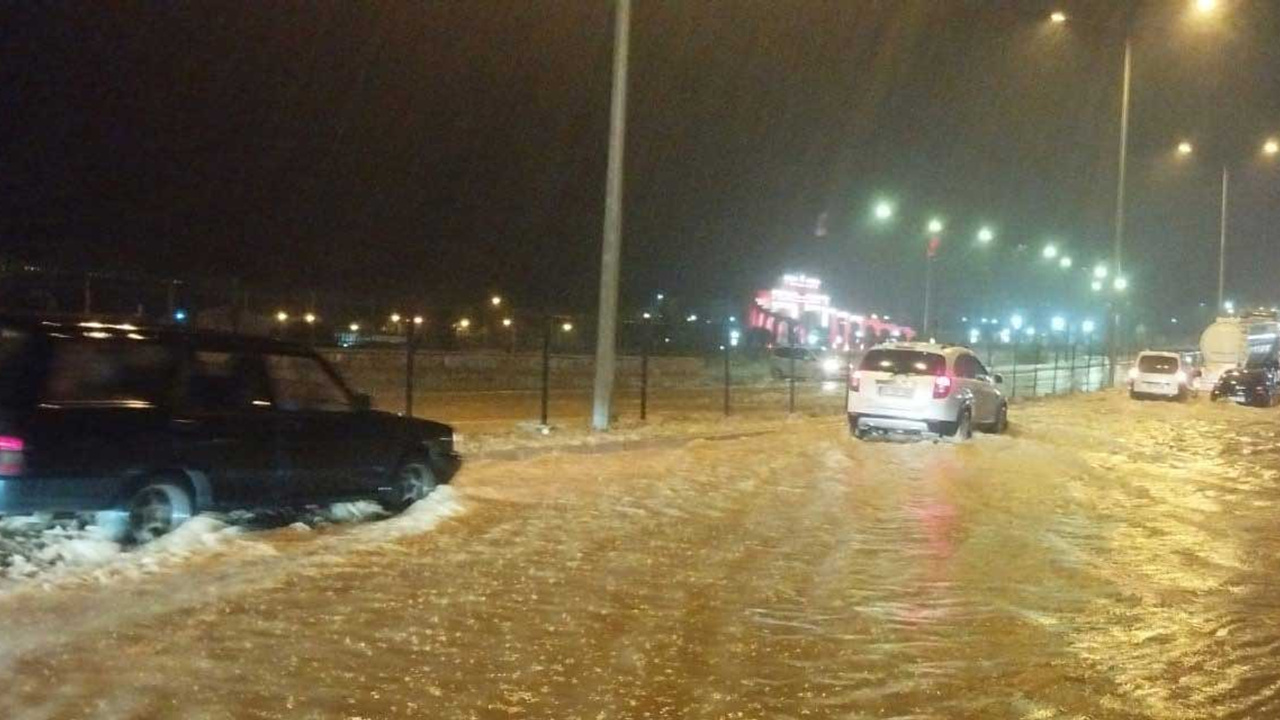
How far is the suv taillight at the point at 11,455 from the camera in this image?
886 centimetres

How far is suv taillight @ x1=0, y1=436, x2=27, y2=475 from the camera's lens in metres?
8.86

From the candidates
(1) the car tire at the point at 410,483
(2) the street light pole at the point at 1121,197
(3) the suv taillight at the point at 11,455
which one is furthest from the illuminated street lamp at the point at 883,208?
(3) the suv taillight at the point at 11,455

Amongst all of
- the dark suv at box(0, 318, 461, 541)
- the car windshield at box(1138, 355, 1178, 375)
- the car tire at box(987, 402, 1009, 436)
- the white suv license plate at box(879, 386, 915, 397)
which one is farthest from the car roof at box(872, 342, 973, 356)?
the car windshield at box(1138, 355, 1178, 375)

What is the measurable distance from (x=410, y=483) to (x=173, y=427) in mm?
3092

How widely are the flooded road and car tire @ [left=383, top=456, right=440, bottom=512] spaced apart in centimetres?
27

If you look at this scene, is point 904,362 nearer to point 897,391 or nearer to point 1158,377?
point 897,391

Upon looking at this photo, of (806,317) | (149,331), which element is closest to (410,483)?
(149,331)

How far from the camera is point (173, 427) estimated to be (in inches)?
389

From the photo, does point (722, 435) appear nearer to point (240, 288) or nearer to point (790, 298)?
point (240, 288)

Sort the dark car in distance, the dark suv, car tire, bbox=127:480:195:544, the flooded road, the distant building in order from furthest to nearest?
the distant building < the dark car in distance < car tire, bbox=127:480:195:544 < the dark suv < the flooded road

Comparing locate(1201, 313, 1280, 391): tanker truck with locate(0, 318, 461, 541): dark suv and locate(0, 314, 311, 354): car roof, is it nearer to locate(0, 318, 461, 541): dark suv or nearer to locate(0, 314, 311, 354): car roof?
locate(0, 318, 461, 541): dark suv

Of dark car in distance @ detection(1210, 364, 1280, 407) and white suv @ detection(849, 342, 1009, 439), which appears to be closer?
white suv @ detection(849, 342, 1009, 439)

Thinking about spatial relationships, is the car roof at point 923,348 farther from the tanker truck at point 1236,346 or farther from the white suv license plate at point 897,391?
the tanker truck at point 1236,346

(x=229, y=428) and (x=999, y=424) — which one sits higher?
(x=229, y=428)
